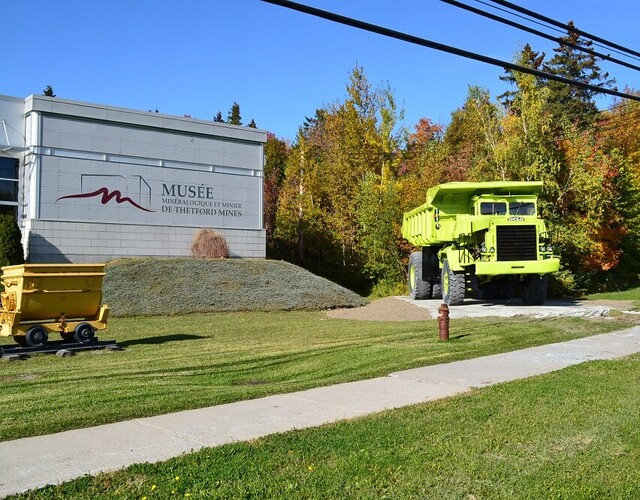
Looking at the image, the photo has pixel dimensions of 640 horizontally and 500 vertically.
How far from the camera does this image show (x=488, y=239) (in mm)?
18859

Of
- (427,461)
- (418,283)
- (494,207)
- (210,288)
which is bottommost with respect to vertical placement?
(427,461)

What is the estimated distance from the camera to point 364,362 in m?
10.2

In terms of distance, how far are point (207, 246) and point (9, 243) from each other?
26.5 ft

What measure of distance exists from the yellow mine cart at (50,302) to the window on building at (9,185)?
13.3 meters

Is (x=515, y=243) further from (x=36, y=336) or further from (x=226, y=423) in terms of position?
(x=226, y=423)

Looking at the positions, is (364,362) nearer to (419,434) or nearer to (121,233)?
(419,434)

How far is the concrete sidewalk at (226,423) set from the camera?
5047mm

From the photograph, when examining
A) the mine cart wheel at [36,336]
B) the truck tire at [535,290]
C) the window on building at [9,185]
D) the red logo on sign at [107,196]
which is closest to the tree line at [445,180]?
the truck tire at [535,290]

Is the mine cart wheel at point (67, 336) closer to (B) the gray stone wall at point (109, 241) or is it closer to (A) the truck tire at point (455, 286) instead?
(B) the gray stone wall at point (109, 241)

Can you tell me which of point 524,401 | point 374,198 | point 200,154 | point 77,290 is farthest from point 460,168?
point 524,401

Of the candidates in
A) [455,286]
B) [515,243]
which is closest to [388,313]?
[455,286]

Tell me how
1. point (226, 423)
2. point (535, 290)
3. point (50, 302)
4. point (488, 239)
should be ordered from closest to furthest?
point (226, 423) < point (50, 302) < point (488, 239) < point (535, 290)

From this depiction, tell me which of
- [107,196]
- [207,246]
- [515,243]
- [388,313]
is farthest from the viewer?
[207,246]

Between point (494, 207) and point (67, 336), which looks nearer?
point (67, 336)
